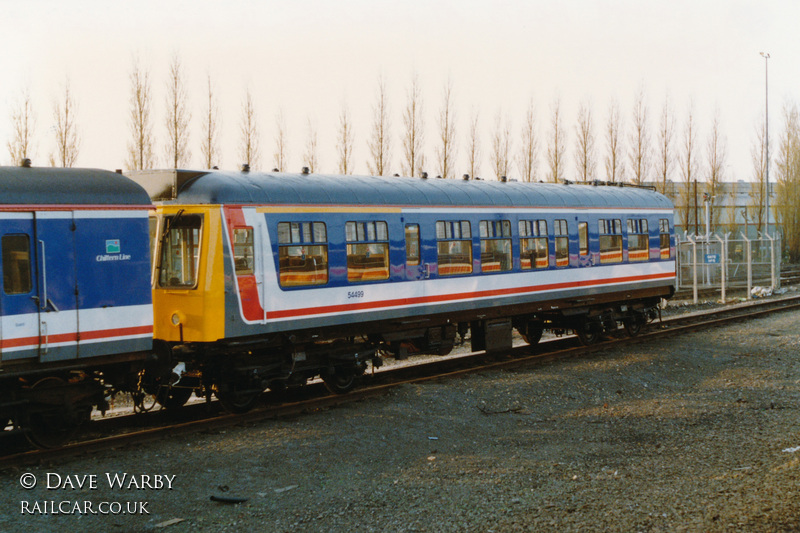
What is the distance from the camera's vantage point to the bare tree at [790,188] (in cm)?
5678

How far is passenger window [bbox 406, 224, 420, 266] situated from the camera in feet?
45.0

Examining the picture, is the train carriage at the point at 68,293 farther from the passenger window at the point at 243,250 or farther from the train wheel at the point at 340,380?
the train wheel at the point at 340,380

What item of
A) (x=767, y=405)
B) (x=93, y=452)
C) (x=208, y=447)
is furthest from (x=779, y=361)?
(x=93, y=452)

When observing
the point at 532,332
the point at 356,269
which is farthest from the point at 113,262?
the point at 532,332

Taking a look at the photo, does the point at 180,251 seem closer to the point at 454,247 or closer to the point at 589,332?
the point at 454,247

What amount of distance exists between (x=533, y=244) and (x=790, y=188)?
49.4 metres

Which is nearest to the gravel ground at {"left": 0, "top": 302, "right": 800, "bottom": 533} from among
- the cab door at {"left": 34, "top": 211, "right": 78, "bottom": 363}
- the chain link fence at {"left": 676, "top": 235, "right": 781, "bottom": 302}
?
the cab door at {"left": 34, "top": 211, "right": 78, "bottom": 363}

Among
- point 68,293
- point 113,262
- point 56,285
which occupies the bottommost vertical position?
point 68,293

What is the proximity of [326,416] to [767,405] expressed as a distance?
6.76 m

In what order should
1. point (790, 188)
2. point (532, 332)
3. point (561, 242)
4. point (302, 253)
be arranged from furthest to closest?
point (790, 188) < point (532, 332) < point (561, 242) < point (302, 253)

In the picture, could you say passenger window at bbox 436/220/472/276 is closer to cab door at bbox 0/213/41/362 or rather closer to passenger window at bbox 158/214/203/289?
passenger window at bbox 158/214/203/289

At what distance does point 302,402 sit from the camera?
11992 mm

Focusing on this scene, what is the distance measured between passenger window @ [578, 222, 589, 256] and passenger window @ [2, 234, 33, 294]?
12057 mm

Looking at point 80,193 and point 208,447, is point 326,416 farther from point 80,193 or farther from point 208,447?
point 80,193
